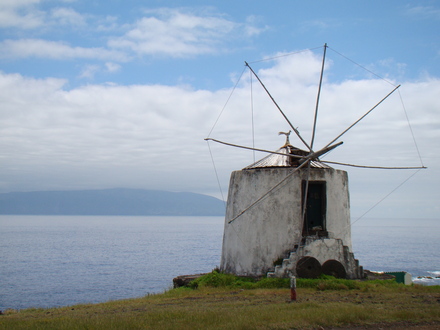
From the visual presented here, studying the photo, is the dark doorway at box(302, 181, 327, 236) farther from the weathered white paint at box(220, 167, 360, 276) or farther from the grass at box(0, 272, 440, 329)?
the grass at box(0, 272, 440, 329)

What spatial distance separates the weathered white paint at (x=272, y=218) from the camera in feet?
65.1

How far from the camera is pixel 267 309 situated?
12.7m

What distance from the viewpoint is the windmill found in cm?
1944

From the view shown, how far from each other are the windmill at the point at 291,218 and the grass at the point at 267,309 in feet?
3.63

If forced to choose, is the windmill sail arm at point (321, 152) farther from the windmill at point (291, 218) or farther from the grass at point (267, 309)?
the grass at point (267, 309)

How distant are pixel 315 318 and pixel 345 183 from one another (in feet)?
35.8

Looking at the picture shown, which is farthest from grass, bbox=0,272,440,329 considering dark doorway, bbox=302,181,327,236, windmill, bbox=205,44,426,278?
dark doorway, bbox=302,181,327,236

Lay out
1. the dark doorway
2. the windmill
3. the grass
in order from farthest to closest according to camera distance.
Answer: the dark doorway → the windmill → the grass

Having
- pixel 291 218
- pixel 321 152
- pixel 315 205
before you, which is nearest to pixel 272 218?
pixel 291 218

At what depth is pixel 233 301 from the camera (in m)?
15.2

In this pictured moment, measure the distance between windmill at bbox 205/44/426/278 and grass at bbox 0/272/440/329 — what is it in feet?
3.63

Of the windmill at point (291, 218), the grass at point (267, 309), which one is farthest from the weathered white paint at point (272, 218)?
the grass at point (267, 309)

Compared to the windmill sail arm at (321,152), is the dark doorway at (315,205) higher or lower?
lower

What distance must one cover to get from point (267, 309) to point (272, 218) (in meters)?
7.60
